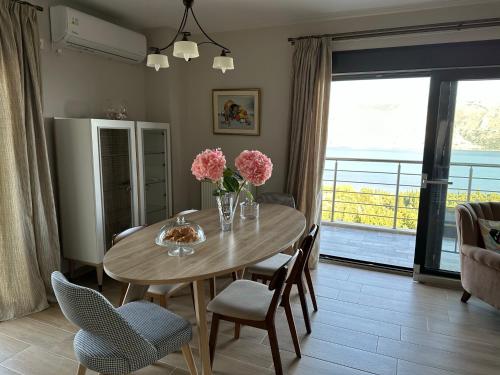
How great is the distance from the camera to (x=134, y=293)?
2.02 m

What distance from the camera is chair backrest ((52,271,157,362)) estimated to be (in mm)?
1287

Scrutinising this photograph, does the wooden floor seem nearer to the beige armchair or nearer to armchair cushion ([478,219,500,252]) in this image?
the beige armchair

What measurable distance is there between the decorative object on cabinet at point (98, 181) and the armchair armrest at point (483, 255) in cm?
289

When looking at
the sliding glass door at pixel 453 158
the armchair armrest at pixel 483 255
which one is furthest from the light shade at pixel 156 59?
the armchair armrest at pixel 483 255

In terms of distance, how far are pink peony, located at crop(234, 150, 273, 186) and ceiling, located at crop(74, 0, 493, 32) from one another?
5.29ft

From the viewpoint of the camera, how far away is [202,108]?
4.00 metres

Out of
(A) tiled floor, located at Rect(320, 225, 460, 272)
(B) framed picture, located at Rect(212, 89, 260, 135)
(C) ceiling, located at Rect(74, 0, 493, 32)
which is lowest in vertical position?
(A) tiled floor, located at Rect(320, 225, 460, 272)

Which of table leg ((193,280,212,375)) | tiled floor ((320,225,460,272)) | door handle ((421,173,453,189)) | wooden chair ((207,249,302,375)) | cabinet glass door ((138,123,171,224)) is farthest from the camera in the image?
cabinet glass door ((138,123,171,224))

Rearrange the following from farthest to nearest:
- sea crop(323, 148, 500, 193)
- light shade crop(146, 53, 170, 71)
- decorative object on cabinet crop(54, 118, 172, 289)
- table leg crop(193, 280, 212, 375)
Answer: sea crop(323, 148, 500, 193) < decorative object on cabinet crop(54, 118, 172, 289) < light shade crop(146, 53, 170, 71) < table leg crop(193, 280, 212, 375)

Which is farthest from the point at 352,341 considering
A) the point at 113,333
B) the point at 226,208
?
the point at 113,333

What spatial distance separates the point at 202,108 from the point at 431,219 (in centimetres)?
267

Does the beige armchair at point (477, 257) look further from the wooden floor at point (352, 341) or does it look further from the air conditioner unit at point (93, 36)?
the air conditioner unit at point (93, 36)

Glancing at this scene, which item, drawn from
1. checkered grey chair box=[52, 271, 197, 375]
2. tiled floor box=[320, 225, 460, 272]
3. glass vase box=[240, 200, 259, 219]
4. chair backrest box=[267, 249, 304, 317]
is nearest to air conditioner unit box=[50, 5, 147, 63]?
glass vase box=[240, 200, 259, 219]

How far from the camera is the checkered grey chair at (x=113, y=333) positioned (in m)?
1.30
